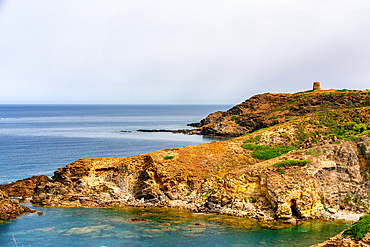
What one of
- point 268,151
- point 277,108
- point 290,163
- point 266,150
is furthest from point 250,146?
point 277,108

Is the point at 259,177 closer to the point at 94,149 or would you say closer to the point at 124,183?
the point at 124,183

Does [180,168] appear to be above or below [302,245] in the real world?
above

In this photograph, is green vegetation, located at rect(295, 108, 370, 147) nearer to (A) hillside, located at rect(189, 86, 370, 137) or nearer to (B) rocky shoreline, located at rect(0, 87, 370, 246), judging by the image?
(B) rocky shoreline, located at rect(0, 87, 370, 246)

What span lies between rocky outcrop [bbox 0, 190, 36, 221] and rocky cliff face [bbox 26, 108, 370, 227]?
387cm

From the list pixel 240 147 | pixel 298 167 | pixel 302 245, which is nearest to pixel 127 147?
pixel 240 147

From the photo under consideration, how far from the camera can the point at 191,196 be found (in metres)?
42.2

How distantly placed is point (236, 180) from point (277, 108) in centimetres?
8844

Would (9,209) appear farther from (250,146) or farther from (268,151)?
(268,151)

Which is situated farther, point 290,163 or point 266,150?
point 266,150

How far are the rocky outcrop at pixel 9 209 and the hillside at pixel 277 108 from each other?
84.2m

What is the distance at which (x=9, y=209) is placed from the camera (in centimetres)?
3816

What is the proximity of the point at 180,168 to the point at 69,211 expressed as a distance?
609 inches

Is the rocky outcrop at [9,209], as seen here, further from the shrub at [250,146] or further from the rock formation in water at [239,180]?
the shrub at [250,146]

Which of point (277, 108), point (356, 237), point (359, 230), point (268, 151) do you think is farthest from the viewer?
point (277, 108)
